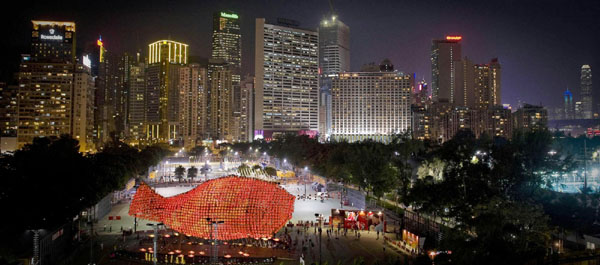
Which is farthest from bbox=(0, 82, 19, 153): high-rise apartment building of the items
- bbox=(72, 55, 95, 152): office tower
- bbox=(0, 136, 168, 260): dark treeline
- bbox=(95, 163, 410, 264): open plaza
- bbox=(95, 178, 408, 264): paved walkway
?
bbox=(95, 163, 410, 264): open plaza

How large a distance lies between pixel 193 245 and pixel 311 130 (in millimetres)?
161367

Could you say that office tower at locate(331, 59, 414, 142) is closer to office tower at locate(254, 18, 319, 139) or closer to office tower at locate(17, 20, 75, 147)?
office tower at locate(254, 18, 319, 139)

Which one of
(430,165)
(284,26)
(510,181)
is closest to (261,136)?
(284,26)

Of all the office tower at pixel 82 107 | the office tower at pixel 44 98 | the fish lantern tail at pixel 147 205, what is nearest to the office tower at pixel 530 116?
the office tower at pixel 82 107

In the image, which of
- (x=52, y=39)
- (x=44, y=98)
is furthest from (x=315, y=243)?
(x=52, y=39)

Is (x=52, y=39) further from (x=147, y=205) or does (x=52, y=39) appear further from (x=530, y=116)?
(x=530, y=116)

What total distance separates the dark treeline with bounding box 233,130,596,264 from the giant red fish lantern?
11.0 m

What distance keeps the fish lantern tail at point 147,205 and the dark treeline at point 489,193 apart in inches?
741

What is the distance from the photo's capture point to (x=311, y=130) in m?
194

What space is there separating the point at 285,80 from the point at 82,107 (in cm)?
8657

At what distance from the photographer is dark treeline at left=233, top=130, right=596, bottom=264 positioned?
57.8ft

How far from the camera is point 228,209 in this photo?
96.7 ft

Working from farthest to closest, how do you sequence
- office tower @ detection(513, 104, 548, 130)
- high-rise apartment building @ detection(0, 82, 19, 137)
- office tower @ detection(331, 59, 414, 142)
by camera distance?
1. office tower @ detection(513, 104, 548, 130)
2. office tower @ detection(331, 59, 414, 142)
3. high-rise apartment building @ detection(0, 82, 19, 137)

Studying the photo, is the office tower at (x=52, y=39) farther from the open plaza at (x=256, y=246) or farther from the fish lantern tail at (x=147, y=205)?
the fish lantern tail at (x=147, y=205)
